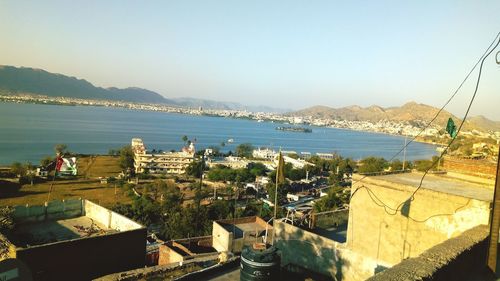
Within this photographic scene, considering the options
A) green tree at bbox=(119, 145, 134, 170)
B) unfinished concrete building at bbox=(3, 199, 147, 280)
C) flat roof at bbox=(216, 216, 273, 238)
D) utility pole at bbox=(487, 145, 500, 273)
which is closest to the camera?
utility pole at bbox=(487, 145, 500, 273)

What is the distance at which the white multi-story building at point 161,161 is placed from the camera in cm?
4778

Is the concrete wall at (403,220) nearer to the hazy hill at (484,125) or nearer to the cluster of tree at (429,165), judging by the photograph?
the cluster of tree at (429,165)

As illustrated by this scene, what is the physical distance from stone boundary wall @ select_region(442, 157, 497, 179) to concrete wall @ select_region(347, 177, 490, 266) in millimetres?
2041

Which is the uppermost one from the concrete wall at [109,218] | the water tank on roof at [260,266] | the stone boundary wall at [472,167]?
the stone boundary wall at [472,167]

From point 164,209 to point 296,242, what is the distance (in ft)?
67.2

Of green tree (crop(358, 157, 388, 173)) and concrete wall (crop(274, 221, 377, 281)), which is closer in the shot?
concrete wall (crop(274, 221, 377, 281))

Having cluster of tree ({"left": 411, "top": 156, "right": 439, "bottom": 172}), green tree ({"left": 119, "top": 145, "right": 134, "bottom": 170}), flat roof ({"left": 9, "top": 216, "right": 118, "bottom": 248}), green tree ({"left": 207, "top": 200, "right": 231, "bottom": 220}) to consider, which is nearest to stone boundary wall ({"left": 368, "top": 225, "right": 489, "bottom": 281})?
cluster of tree ({"left": 411, "top": 156, "right": 439, "bottom": 172})

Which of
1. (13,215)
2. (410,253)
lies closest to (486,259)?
(410,253)

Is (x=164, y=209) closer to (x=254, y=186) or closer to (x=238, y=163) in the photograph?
(x=254, y=186)

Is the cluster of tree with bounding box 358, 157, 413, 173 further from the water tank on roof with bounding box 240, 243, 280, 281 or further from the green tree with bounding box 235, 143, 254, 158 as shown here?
the green tree with bounding box 235, 143, 254, 158

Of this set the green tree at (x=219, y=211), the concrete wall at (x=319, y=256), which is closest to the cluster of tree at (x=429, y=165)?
the concrete wall at (x=319, y=256)

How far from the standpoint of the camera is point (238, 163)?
55750mm

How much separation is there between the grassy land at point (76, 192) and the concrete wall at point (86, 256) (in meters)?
19.8

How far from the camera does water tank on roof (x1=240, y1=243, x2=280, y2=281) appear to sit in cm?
393
